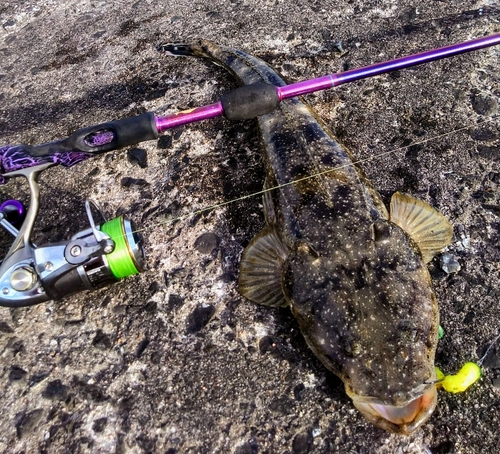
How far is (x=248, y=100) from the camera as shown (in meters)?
2.95

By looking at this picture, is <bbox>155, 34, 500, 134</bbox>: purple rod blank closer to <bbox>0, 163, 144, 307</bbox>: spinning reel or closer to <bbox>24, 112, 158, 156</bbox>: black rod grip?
<bbox>24, 112, 158, 156</bbox>: black rod grip

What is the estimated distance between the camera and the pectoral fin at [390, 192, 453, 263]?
296 cm

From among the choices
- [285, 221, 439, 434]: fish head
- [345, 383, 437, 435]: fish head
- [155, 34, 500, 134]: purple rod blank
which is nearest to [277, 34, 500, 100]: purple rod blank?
[155, 34, 500, 134]: purple rod blank

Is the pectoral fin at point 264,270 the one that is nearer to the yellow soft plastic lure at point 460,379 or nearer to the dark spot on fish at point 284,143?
the dark spot on fish at point 284,143

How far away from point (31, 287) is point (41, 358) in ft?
1.70

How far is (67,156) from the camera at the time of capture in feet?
9.31

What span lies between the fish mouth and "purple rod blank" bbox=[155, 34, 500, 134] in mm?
1834

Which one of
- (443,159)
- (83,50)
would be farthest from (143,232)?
(83,50)

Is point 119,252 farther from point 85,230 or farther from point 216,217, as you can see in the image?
point 216,217

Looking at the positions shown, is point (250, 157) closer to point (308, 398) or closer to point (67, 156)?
point (67, 156)

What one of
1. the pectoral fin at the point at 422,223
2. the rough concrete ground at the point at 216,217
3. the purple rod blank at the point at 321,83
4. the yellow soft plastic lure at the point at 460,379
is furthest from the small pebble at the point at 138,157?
the yellow soft plastic lure at the point at 460,379

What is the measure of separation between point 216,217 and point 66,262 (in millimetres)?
1123

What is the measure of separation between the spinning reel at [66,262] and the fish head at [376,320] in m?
0.97

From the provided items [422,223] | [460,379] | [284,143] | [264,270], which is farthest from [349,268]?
[284,143]
